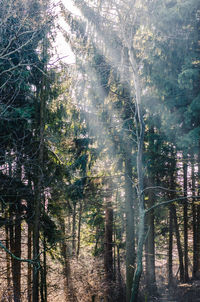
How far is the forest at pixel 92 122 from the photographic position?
6879 mm

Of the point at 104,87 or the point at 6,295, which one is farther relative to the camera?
the point at 104,87

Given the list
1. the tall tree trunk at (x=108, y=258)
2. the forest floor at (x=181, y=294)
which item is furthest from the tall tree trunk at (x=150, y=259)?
the tall tree trunk at (x=108, y=258)

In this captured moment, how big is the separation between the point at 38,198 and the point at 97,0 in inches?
255

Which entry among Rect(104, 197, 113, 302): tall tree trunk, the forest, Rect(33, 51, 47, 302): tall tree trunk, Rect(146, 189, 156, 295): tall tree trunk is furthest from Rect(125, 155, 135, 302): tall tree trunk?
Rect(33, 51, 47, 302): tall tree trunk

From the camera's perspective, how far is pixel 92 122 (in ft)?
30.5

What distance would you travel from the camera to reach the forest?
688cm

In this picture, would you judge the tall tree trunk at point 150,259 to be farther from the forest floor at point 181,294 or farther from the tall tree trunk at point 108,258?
the tall tree trunk at point 108,258

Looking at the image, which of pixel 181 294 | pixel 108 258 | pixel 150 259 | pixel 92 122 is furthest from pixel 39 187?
pixel 181 294

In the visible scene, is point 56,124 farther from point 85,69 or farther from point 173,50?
point 173,50

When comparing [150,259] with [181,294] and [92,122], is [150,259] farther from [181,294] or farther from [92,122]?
[92,122]

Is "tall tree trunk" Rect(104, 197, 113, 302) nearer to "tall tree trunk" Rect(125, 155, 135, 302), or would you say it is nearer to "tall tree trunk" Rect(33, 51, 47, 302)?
"tall tree trunk" Rect(125, 155, 135, 302)

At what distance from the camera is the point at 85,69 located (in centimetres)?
912

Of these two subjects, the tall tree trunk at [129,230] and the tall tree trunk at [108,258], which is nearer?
the tall tree trunk at [129,230]

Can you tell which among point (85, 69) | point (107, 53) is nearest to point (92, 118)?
point (85, 69)
